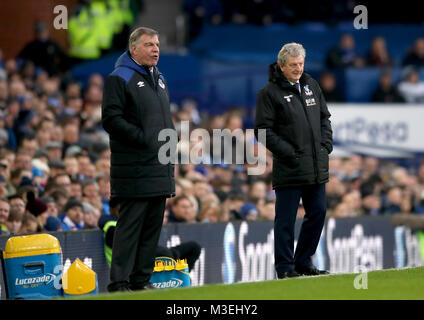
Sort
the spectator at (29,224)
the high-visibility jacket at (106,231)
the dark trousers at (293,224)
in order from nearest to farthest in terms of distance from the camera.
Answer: the dark trousers at (293,224), the high-visibility jacket at (106,231), the spectator at (29,224)

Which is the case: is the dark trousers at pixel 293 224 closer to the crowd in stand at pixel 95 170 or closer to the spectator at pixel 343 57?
the crowd in stand at pixel 95 170

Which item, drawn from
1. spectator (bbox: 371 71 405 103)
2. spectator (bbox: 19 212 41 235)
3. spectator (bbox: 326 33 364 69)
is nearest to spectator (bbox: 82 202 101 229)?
spectator (bbox: 19 212 41 235)

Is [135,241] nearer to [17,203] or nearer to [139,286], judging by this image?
[139,286]

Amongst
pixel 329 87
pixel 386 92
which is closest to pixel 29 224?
pixel 329 87

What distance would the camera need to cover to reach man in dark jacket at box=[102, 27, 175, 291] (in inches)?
313

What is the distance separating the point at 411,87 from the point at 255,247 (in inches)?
375

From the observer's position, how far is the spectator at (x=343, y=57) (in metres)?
21.4

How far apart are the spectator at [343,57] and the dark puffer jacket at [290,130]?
12573mm

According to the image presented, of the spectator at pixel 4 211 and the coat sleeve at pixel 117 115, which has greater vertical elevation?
the coat sleeve at pixel 117 115

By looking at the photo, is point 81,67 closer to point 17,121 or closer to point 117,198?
point 17,121

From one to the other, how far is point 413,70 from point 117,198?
14.3 m

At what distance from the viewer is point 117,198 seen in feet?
26.6

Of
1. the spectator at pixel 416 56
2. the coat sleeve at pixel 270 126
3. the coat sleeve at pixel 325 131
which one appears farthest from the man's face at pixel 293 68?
the spectator at pixel 416 56

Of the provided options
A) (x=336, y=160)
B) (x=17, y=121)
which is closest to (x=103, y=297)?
(x=17, y=121)
